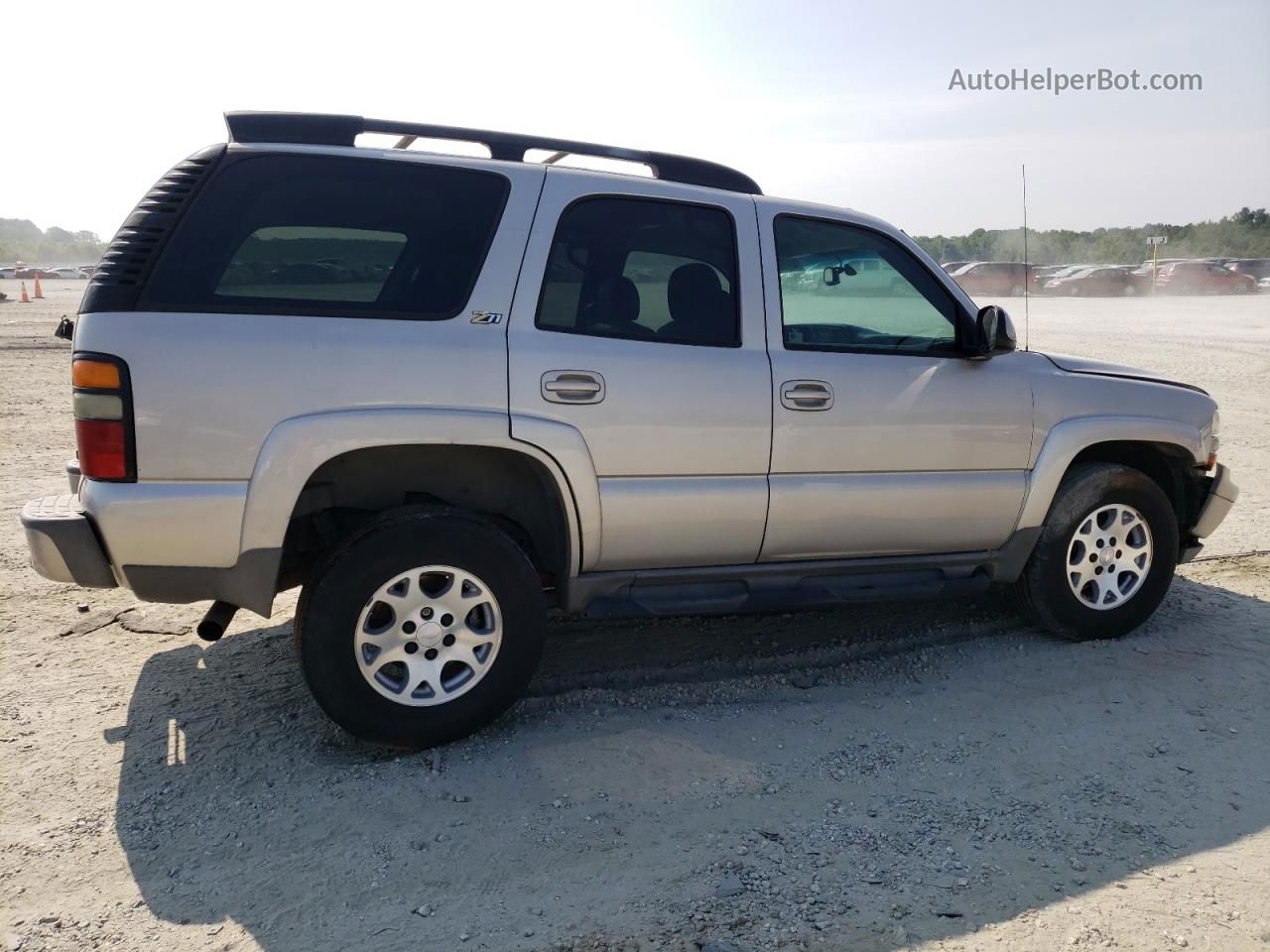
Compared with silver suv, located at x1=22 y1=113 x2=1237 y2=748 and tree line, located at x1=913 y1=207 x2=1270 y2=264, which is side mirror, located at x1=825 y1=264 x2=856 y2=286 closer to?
silver suv, located at x1=22 y1=113 x2=1237 y2=748

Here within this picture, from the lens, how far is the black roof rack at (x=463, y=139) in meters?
3.68

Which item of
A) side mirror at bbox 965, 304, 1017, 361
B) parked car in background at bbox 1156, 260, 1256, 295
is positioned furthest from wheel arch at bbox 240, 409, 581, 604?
parked car in background at bbox 1156, 260, 1256, 295

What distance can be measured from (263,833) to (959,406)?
3.14 metres

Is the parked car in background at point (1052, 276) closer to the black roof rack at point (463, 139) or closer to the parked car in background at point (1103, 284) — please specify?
the parked car in background at point (1103, 284)

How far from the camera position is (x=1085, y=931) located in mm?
2812

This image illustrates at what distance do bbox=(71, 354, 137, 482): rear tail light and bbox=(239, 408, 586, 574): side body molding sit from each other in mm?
400

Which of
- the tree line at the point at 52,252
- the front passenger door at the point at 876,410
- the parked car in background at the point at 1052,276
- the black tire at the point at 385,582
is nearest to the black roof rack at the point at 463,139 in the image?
the front passenger door at the point at 876,410

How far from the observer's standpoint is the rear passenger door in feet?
12.5

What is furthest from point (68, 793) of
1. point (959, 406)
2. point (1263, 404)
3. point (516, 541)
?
point (1263, 404)

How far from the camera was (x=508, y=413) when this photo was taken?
3711mm

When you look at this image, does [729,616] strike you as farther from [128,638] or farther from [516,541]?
[128,638]

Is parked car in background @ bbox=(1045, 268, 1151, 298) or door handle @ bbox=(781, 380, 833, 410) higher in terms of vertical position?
parked car in background @ bbox=(1045, 268, 1151, 298)

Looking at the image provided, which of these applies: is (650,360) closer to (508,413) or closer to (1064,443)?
(508,413)

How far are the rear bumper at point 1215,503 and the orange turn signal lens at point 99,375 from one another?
486cm
